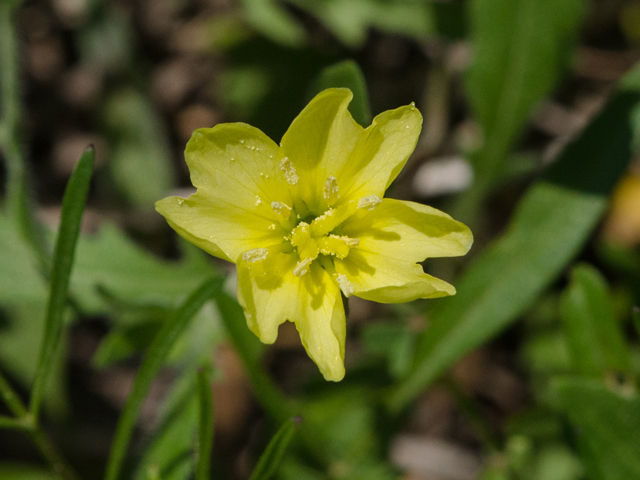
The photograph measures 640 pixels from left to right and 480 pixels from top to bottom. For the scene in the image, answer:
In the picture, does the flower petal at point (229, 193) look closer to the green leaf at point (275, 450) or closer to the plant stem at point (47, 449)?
the green leaf at point (275, 450)

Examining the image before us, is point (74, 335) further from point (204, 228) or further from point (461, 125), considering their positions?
point (461, 125)

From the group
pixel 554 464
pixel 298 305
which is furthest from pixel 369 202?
pixel 554 464

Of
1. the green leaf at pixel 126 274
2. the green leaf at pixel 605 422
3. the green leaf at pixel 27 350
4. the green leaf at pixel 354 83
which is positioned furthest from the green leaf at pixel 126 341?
the green leaf at pixel 605 422

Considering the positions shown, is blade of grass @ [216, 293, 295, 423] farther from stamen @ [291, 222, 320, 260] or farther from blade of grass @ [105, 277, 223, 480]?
stamen @ [291, 222, 320, 260]

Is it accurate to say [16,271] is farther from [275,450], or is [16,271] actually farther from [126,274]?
[275,450]

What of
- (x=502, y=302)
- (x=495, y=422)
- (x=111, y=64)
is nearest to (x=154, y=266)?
(x=502, y=302)

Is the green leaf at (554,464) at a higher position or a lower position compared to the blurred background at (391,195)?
lower
